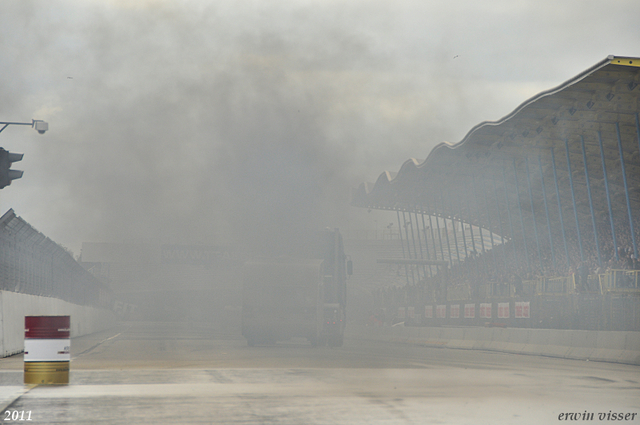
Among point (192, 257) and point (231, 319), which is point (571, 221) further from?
point (192, 257)

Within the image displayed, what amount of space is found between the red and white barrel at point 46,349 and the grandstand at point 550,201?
14692mm

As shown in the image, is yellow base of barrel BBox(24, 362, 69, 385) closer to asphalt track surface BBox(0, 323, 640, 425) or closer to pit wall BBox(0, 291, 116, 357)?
asphalt track surface BBox(0, 323, 640, 425)

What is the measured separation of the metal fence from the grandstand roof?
1881 cm

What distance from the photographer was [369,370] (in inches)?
618

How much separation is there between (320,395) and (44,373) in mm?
4351

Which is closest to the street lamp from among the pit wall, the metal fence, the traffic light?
the traffic light

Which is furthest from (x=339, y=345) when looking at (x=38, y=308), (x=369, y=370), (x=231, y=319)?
(x=231, y=319)

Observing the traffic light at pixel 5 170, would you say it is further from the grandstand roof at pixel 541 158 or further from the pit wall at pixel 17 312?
the grandstand roof at pixel 541 158

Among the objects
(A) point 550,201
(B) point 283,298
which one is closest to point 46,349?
(B) point 283,298

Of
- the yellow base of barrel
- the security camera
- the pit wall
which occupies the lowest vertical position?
the yellow base of barrel

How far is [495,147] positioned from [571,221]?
1339cm

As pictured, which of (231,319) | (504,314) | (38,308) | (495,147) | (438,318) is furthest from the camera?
(231,319)

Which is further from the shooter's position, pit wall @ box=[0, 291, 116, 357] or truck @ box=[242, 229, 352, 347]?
truck @ box=[242, 229, 352, 347]

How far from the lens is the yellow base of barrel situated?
12.0m
